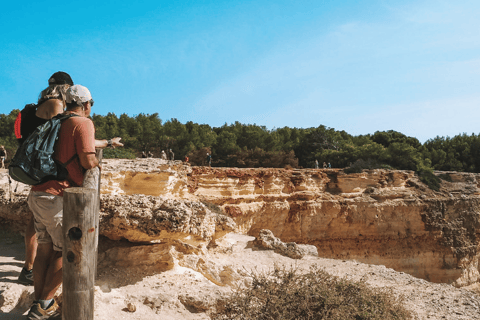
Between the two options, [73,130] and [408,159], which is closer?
[73,130]

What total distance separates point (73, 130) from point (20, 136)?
3.75ft

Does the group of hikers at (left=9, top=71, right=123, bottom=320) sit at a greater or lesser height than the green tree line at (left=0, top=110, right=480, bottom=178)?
lesser

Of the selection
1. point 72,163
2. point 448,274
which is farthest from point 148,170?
point 448,274

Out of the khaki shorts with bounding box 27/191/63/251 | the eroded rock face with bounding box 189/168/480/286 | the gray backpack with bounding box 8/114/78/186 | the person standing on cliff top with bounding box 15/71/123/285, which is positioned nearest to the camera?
the gray backpack with bounding box 8/114/78/186

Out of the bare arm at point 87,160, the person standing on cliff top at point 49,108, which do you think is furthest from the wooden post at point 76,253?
the person standing on cliff top at point 49,108

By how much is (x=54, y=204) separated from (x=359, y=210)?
1602 cm

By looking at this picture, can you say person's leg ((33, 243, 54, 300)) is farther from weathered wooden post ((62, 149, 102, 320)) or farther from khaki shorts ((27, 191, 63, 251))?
weathered wooden post ((62, 149, 102, 320))

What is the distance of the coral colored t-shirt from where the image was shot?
8.61 feet

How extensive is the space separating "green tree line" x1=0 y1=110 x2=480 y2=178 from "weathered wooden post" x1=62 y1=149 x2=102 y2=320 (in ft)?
70.4

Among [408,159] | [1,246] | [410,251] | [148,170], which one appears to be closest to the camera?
[1,246]

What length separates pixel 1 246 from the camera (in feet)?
16.9

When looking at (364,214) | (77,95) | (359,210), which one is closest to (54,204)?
(77,95)

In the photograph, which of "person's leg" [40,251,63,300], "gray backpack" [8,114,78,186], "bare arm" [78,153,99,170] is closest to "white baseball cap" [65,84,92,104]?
"gray backpack" [8,114,78,186]

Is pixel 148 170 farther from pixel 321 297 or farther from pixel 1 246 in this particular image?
pixel 321 297
